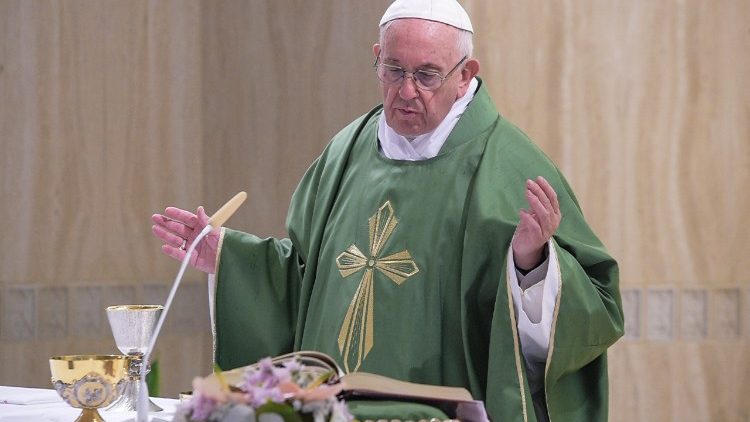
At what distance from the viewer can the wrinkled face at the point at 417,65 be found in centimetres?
345

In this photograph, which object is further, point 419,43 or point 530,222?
point 419,43

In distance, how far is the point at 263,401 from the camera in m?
1.90

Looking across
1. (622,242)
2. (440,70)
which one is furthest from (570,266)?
(622,242)

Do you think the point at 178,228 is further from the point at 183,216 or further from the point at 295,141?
the point at 295,141

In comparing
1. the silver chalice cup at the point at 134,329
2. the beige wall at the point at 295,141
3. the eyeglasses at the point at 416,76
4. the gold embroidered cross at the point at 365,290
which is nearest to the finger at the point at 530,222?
the gold embroidered cross at the point at 365,290

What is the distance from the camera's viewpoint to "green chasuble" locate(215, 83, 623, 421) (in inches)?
125

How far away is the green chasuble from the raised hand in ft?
0.24

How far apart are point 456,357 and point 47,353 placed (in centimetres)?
351

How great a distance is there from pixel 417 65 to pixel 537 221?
2.20 ft

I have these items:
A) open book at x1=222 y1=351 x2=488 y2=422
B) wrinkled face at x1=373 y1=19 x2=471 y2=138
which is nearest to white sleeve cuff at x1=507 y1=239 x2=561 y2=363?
wrinkled face at x1=373 y1=19 x2=471 y2=138

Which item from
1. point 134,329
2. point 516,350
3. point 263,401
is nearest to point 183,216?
point 134,329

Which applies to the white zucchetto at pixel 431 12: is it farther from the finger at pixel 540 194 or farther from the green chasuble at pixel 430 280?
the finger at pixel 540 194

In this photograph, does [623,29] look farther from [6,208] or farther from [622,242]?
[6,208]

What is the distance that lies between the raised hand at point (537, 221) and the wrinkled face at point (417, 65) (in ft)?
→ 1.79
